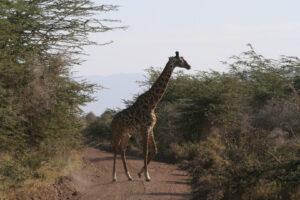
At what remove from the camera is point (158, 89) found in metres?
16.8

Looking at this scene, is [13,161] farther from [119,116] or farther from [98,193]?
[119,116]

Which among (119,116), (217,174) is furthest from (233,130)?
(217,174)

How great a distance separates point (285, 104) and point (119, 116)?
7200 mm

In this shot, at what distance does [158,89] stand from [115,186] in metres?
2.82

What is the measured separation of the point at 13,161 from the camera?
14.4m

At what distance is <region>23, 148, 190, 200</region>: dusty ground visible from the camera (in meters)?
14.3

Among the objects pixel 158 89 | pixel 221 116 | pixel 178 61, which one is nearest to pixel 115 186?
pixel 158 89

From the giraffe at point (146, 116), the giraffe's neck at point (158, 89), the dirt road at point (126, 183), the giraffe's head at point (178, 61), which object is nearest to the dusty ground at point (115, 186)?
the dirt road at point (126, 183)

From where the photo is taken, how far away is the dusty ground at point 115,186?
14.3m

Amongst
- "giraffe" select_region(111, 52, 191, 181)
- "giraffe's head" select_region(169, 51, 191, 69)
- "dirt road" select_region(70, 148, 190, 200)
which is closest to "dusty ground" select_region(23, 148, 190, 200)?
"dirt road" select_region(70, 148, 190, 200)

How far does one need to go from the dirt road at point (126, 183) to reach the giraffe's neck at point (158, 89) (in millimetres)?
2022

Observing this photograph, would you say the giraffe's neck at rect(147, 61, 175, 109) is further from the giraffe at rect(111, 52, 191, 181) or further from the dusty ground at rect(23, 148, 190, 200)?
the dusty ground at rect(23, 148, 190, 200)

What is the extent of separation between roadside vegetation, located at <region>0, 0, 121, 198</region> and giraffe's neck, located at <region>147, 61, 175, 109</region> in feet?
8.23

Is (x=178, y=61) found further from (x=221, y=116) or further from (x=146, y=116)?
(x=221, y=116)
